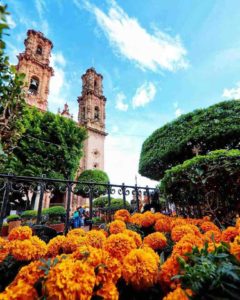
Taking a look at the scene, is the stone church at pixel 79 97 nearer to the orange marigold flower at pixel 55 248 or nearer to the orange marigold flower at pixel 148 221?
the orange marigold flower at pixel 148 221

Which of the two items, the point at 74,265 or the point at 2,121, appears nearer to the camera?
the point at 74,265

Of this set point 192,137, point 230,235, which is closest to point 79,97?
point 192,137

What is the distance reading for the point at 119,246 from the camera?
1277 millimetres

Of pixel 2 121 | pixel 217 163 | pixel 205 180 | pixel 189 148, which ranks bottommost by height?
pixel 205 180

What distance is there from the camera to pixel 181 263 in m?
0.93

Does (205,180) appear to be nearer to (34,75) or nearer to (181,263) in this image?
(181,263)

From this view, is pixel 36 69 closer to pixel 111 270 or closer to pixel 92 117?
pixel 92 117

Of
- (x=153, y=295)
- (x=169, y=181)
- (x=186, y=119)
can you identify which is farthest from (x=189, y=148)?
(x=153, y=295)

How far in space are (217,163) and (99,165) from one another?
1018 inches

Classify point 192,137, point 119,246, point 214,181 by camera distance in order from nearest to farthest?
point 119,246 < point 214,181 < point 192,137

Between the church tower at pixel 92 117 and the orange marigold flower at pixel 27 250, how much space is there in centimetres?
2616

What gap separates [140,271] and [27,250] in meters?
0.79

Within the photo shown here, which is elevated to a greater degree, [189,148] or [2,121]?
[189,148]

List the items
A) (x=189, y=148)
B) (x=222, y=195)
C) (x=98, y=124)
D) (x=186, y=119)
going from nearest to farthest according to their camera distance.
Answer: (x=222, y=195), (x=189, y=148), (x=186, y=119), (x=98, y=124)
